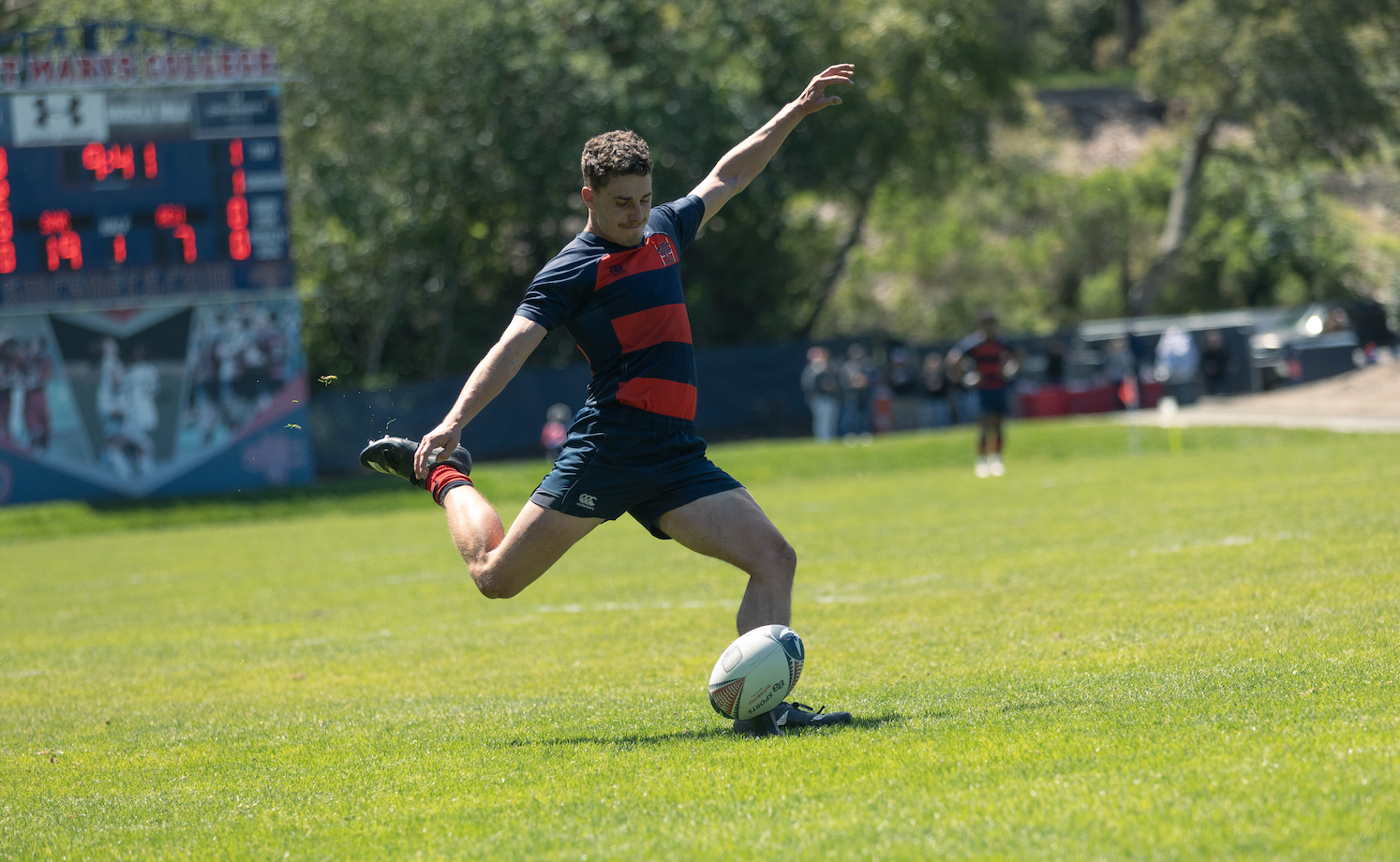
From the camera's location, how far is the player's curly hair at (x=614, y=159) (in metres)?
5.08

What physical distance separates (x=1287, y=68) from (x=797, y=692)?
38.1 metres

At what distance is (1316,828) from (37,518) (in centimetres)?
2412

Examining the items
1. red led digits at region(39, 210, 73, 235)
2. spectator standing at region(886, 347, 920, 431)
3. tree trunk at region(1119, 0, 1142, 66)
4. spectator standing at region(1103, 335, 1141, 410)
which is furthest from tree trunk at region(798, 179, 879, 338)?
tree trunk at region(1119, 0, 1142, 66)

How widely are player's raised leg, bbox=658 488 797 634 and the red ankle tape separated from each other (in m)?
0.94

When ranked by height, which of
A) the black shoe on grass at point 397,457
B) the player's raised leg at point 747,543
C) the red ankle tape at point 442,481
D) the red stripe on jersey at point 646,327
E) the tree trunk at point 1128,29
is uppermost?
the tree trunk at point 1128,29

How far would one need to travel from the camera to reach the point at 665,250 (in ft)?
17.7

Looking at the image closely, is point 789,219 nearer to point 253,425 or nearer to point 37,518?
point 253,425

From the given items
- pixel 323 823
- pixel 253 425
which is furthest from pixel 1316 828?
pixel 253 425

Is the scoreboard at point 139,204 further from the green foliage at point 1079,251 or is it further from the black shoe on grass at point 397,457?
the green foliage at point 1079,251

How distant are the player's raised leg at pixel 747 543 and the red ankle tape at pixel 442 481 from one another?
0.94 metres

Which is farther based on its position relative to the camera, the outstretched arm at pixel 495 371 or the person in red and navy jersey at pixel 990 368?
the person in red and navy jersey at pixel 990 368

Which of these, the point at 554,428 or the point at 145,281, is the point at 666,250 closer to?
the point at 145,281

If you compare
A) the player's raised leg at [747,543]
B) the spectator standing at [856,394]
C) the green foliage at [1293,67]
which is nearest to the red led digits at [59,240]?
the spectator standing at [856,394]

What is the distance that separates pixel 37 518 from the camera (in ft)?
77.9
